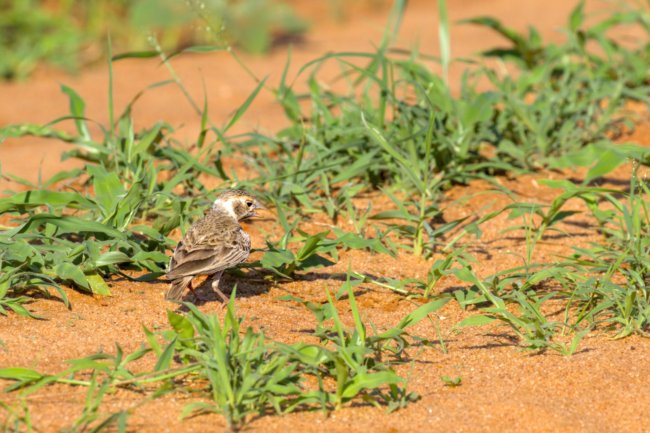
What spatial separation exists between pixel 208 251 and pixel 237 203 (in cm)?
58

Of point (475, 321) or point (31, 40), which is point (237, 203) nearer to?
point (475, 321)

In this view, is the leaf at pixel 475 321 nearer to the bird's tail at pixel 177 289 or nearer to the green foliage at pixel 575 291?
the green foliage at pixel 575 291

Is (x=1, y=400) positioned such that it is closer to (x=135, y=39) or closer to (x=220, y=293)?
(x=220, y=293)

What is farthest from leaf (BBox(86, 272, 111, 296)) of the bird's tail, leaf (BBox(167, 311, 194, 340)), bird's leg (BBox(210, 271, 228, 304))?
leaf (BBox(167, 311, 194, 340))

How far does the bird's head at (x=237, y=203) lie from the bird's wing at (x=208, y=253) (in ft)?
1.14

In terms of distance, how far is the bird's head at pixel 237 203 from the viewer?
207 inches

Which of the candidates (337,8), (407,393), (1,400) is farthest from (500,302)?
(337,8)

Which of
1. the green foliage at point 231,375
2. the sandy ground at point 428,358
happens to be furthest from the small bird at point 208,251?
the green foliage at point 231,375

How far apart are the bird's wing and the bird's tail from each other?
1.9 inches

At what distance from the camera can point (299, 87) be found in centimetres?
946

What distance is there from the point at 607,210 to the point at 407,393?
2.13 metres

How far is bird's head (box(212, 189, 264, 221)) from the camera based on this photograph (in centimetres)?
→ 525

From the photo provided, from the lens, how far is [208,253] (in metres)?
4.75

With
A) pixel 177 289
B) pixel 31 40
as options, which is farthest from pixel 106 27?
pixel 177 289
